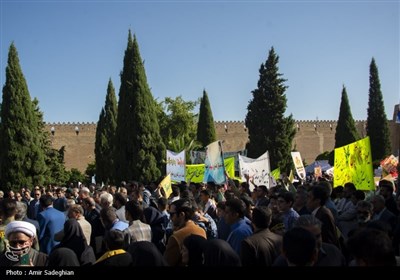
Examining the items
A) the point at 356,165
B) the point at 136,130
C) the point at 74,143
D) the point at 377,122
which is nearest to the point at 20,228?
the point at 356,165

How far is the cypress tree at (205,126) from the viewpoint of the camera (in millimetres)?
50469

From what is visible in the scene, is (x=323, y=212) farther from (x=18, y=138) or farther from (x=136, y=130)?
(x=18, y=138)

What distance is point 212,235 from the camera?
7082 mm

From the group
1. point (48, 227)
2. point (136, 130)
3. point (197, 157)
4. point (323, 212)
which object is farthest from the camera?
point (136, 130)

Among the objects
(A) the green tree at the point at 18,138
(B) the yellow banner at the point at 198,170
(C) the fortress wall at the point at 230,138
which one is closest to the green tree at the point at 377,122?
(C) the fortress wall at the point at 230,138

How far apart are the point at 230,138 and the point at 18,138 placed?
41.0 meters

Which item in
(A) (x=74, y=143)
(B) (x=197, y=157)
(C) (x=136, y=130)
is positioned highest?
(A) (x=74, y=143)

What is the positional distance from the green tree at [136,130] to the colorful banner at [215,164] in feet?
42.7

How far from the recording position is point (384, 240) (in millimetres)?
3213

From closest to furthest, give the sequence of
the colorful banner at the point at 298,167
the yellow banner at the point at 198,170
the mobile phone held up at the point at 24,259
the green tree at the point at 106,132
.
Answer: the mobile phone held up at the point at 24,259 < the yellow banner at the point at 198,170 < the colorful banner at the point at 298,167 < the green tree at the point at 106,132

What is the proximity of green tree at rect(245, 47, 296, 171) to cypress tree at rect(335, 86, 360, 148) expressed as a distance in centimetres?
806

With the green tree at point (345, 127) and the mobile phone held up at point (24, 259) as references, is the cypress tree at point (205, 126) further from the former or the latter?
the mobile phone held up at point (24, 259)

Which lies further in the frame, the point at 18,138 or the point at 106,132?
the point at 106,132

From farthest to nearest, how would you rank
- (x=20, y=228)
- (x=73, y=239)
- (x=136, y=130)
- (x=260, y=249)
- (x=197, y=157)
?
(x=136, y=130) → (x=197, y=157) → (x=73, y=239) → (x=260, y=249) → (x=20, y=228)
